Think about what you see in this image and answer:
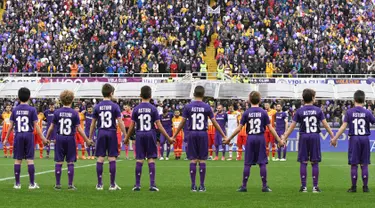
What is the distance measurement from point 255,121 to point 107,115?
3.30 m

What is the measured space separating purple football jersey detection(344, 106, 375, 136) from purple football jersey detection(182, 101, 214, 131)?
10.4 feet

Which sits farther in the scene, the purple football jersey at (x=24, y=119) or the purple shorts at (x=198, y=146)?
the purple football jersey at (x=24, y=119)

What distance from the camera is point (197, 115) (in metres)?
20.4

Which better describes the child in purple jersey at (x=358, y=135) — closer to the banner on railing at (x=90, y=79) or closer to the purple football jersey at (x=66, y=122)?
the purple football jersey at (x=66, y=122)

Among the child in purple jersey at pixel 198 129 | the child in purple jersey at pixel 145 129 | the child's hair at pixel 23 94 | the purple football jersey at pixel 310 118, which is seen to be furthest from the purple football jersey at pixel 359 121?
the child's hair at pixel 23 94

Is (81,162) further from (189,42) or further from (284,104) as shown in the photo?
(189,42)

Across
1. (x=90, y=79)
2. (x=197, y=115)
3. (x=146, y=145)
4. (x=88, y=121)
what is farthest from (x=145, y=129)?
(x=90, y=79)

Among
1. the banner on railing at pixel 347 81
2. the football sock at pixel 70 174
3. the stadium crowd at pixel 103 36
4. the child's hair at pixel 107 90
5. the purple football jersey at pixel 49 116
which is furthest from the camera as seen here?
the stadium crowd at pixel 103 36

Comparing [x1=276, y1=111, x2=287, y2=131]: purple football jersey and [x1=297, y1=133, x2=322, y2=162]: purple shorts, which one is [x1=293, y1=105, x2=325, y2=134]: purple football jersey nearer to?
[x1=297, y1=133, x2=322, y2=162]: purple shorts

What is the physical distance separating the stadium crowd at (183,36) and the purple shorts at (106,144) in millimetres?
31989

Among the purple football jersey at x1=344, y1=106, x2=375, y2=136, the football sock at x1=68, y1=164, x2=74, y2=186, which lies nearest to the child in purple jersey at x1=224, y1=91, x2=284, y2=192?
the purple football jersey at x1=344, y1=106, x2=375, y2=136

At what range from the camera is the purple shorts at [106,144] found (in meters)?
20.5

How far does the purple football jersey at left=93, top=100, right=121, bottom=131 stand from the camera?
20594 millimetres

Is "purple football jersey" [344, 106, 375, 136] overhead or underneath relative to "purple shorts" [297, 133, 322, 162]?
overhead
